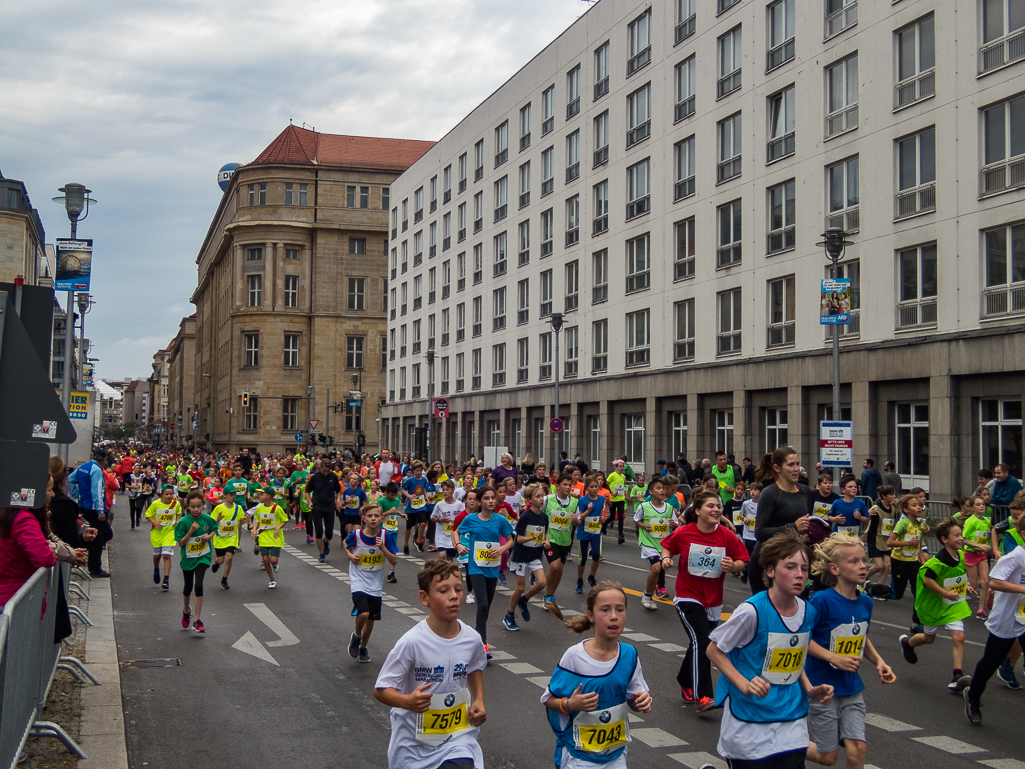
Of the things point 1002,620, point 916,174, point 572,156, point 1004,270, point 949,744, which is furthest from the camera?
point 572,156

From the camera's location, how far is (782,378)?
3052cm

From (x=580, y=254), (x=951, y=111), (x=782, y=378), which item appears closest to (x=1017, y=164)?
(x=951, y=111)

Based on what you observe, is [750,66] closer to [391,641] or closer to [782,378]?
[782,378]

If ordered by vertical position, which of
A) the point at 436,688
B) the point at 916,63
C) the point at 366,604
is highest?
the point at 916,63

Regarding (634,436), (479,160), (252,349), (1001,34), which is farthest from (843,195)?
(252,349)

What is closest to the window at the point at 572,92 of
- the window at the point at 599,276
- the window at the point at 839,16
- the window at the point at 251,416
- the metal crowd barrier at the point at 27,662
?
the window at the point at 599,276

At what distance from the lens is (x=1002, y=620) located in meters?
8.30

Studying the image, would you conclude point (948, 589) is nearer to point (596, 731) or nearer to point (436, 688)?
point (596, 731)

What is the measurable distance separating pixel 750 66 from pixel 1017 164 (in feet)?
36.7

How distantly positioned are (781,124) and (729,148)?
270 centimetres

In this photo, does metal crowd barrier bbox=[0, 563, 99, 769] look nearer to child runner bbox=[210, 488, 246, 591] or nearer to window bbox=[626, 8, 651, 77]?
child runner bbox=[210, 488, 246, 591]

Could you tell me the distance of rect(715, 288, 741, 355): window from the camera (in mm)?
33219

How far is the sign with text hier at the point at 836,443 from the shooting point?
20.5m

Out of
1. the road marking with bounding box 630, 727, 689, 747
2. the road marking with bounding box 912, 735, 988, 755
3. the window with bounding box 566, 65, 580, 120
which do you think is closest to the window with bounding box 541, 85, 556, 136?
the window with bounding box 566, 65, 580, 120
